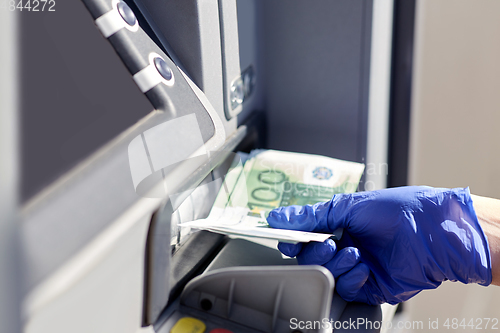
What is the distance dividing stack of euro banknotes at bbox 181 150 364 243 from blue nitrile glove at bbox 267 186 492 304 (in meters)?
0.16

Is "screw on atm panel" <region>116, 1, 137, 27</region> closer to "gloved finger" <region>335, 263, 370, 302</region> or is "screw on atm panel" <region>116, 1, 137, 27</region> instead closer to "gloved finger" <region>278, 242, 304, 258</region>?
"gloved finger" <region>278, 242, 304, 258</region>

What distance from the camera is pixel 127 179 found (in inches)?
27.0

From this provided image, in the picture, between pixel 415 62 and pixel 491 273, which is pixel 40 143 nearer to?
pixel 491 273

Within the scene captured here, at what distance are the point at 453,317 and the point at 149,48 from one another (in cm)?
149

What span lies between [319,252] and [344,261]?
0.17 ft

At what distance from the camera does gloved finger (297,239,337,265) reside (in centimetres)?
93

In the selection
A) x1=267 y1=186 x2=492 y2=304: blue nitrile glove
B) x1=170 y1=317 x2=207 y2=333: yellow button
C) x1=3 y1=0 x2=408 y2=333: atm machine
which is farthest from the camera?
x1=267 y1=186 x2=492 y2=304: blue nitrile glove

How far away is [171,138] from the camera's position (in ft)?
2.79

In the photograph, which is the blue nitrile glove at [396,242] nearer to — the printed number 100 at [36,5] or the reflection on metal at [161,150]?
the reflection on metal at [161,150]

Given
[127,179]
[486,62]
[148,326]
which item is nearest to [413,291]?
[148,326]

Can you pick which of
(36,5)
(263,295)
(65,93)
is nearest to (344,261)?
(263,295)

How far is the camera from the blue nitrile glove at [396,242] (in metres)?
0.95

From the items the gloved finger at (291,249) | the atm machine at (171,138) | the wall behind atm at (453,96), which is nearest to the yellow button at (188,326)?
the atm machine at (171,138)

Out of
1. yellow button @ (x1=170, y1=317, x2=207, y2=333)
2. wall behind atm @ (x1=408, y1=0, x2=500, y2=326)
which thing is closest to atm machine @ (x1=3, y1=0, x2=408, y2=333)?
yellow button @ (x1=170, y1=317, x2=207, y2=333)
